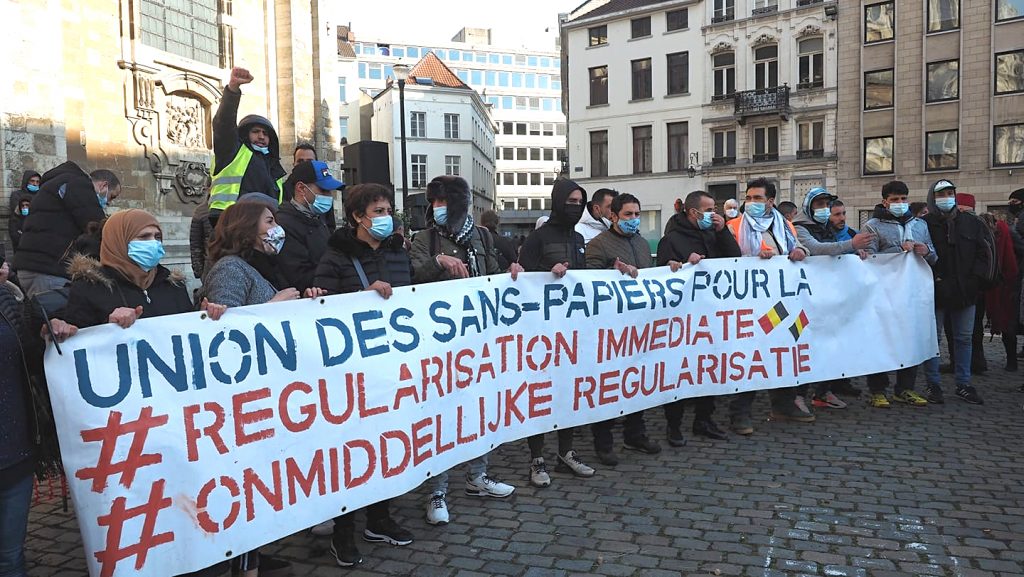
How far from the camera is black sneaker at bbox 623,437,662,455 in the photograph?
6105mm

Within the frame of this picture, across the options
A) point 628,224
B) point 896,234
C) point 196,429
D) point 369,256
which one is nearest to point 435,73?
point 896,234

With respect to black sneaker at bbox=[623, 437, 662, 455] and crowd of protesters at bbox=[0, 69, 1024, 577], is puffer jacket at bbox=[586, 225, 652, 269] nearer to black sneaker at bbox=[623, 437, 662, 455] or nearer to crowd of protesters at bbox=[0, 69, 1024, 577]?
crowd of protesters at bbox=[0, 69, 1024, 577]

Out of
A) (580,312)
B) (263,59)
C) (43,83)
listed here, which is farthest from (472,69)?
(580,312)

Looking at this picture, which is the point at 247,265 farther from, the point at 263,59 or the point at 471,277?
the point at 263,59

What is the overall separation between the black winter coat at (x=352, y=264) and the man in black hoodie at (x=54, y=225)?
2.67 meters

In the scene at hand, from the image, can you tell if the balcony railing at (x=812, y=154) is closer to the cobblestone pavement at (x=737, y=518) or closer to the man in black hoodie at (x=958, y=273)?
the man in black hoodie at (x=958, y=273)

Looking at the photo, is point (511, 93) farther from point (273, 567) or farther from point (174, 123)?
point (273, 567)

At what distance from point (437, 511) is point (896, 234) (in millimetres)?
5543

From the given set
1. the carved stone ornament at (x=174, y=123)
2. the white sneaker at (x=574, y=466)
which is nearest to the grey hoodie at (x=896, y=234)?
the white sneaker at (x=574, y=466)

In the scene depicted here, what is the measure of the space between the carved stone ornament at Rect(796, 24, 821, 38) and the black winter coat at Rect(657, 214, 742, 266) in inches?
1324

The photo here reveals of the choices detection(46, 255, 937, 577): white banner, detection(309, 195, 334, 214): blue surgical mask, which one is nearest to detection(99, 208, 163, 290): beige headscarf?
detection(46, 255, 937, 577): white banner

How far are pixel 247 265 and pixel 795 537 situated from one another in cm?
333

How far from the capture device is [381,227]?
14.7 ft

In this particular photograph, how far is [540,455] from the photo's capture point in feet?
18.2
